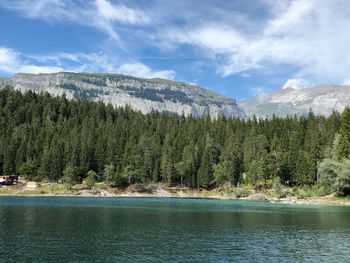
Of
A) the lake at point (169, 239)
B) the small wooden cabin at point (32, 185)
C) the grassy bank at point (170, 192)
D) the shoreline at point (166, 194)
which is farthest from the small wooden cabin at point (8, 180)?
the lake at point (169, 239)

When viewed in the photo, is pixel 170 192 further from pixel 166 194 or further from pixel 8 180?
pixel 8 180

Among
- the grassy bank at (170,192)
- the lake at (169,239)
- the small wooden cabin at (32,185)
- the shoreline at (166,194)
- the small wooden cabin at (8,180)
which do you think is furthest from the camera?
the small wooden cabin at (8,180)

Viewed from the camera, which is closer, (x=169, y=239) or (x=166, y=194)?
(x=169, y=239)

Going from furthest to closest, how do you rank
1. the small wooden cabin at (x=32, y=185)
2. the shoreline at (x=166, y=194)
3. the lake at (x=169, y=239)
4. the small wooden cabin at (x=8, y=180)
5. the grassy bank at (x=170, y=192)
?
1. the small wooden cabin at (x=8, y=180)
2. the small wooden cabin at (x=32, y=185)
3. the grassy bank at (x=170, y=192)
4. the shoreline at (x=166, y=194)
5. the lake at (x=169, y=239)

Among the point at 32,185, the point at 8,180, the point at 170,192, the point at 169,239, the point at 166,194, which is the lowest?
the point at 169,239

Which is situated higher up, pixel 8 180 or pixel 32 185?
pixel 8 180

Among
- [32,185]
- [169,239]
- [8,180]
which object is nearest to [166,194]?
[32,185]

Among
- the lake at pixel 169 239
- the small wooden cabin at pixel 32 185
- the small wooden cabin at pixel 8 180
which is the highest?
the small wooden cabin at pixel 8 180

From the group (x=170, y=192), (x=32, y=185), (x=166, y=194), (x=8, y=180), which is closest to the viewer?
(x=32, y=185)

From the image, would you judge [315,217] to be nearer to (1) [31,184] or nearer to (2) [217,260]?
Answer: (2) [217,260]

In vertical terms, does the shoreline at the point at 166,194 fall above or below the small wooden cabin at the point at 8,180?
below

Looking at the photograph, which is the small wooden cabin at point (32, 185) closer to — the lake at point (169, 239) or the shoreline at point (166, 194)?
the shoreline at point (166, 194)

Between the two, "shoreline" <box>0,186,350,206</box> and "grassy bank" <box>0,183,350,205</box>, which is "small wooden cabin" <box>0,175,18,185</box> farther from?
"shoreline" <box>0,186,350,206</box>

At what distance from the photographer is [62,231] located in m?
59.6
